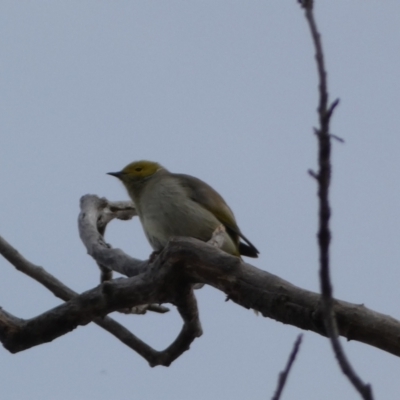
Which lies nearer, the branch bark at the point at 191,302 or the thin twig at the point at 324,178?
the thin twig at the point at 324,178

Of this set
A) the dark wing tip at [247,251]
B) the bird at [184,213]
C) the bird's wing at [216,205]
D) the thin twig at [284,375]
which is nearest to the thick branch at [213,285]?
the thin twig at [284,375]

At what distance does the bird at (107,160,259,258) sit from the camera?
26.1 ft

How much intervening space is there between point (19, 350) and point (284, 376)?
3.69m

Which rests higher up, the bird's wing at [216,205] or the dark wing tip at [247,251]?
the bird's wing at [216,205]

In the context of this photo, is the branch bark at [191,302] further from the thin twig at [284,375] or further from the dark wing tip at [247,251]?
the dark wing tip at [247,251]

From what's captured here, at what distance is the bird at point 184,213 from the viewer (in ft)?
26.1

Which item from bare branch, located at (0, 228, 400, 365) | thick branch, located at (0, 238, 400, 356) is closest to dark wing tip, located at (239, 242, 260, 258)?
bare branch, located at (0, 228, 400, 365)

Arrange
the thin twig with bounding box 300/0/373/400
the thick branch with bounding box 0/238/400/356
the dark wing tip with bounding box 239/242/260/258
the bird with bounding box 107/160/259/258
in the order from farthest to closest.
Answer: the dark wing tip with bounding box 239/242/260/258 < the bird with bounding box 107/160/259/258 < the thick branch with bounding box 0/238/400/356 < the thin twig with bounding box 300/0/373/400

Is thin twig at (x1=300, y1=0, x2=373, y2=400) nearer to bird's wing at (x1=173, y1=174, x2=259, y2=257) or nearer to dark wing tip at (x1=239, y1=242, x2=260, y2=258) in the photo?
bird's wing at (x1=173, y1=174, x2=259, y2=257)

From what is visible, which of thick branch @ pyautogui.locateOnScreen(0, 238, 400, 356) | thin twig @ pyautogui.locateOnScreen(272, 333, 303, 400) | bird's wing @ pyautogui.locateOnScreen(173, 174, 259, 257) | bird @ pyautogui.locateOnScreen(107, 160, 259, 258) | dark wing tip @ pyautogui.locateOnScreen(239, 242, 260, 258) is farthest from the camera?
dark wing tip @ pyautogui.locateOnScreen(239, 242, 260, 258)

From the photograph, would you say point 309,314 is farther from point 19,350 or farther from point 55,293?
point 55,293

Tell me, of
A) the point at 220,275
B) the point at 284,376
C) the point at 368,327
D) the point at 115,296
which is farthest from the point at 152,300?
the point at 284,376

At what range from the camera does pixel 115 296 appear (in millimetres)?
5496

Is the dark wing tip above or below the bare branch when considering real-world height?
above
